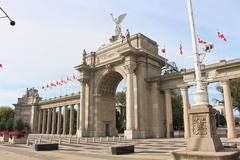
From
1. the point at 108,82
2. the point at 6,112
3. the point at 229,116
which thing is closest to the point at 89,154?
the point at 229,116

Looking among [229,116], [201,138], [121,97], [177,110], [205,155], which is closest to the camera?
[205,155]

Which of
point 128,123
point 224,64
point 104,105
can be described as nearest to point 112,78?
point 104,105

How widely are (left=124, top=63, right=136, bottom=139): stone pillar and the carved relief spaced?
25420 mm

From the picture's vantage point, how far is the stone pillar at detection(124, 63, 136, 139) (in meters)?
36.4

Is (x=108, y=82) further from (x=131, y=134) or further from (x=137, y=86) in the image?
(x=131, y=134)

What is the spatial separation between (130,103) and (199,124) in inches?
1044

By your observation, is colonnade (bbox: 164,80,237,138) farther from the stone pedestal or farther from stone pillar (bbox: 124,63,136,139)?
the stone pedestal

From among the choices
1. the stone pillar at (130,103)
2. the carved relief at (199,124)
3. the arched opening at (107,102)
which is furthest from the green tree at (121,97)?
the carved relief at (199,124)

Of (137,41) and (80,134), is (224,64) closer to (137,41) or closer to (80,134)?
(137,41)

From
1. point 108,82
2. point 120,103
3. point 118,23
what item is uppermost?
point 118,23

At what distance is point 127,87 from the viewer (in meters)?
38.9

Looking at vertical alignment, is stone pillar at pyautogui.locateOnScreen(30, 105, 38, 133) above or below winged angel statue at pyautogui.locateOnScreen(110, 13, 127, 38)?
below

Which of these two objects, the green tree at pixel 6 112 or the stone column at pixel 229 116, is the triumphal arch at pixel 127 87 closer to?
the stone column at pixel 229 116

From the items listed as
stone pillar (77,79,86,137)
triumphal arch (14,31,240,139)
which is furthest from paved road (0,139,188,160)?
stone pillar (77,79,86,137)
